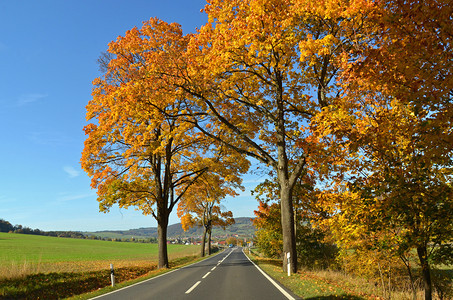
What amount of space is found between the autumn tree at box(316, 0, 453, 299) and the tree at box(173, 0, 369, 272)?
6.32ft

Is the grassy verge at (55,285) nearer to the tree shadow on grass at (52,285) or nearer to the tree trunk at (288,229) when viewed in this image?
the tree shadow on grass at (52,285)

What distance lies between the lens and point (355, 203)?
29.8 feet

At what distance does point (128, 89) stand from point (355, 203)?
10.8 metres

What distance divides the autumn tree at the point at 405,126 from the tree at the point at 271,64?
1.93m

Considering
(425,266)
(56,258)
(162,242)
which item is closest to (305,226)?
(162,242)

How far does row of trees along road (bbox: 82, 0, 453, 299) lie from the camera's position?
566cm

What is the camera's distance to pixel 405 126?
7172 mm

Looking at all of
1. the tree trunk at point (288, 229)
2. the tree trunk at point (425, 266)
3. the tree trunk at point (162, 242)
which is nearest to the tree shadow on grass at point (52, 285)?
the tree trunk at point (162, 242)

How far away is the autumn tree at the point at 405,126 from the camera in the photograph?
5.18 meters

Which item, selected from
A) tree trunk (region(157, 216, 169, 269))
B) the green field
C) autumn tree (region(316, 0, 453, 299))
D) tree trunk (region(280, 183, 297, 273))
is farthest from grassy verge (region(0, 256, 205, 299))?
autumn tree (region(316, 0, 453, 299))

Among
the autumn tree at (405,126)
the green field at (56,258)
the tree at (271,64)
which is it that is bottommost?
the green field at (56,258)

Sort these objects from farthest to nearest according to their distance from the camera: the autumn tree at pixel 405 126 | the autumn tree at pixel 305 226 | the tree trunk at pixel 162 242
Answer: the autumn tree at pixel 305 226, the tree trunk at pixel 162 242, the autumn tree at pixel 405 126

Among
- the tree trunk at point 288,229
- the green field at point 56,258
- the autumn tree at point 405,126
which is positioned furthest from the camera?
the green field at point 56,258

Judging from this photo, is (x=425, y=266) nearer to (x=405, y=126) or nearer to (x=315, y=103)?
(x=405, y=126)
